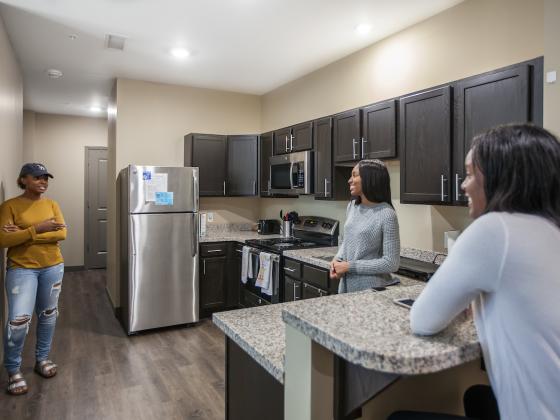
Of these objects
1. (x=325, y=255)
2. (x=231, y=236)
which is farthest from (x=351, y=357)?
(x=231, y=236)

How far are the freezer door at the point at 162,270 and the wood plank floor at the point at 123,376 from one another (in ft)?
0.60

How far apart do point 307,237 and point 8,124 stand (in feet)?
9.74

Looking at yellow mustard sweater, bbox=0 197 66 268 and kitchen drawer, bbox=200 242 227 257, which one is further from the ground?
yellow mustard sweater, bbox=0 197 66 268

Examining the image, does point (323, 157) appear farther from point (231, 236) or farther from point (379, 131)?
point (231, 236)

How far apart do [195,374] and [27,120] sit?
224 inches

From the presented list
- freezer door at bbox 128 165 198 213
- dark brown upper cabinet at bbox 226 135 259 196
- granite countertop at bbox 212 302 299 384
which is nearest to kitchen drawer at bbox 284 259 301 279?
freezer door at bbox 128 165 198 213

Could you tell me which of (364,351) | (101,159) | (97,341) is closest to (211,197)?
(97,341)

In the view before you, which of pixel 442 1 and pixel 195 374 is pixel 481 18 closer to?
pixel 442 1

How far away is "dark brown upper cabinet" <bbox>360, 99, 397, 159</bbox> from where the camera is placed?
9.71 feet

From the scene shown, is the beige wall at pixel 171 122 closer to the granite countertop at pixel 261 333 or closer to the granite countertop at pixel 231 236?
the granite countertop at pixel 231 236

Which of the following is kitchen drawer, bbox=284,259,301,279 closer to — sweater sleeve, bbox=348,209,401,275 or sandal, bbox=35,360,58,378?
sweater sleeve, bbox=348,209,401,275

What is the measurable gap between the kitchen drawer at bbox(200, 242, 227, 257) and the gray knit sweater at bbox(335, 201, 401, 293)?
92.5 inches

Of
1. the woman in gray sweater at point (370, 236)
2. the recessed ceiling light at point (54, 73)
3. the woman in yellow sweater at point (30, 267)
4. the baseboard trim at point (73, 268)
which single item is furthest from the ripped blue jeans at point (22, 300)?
the baseboard trim at point (73, 268)

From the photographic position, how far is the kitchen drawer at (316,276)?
311cm
